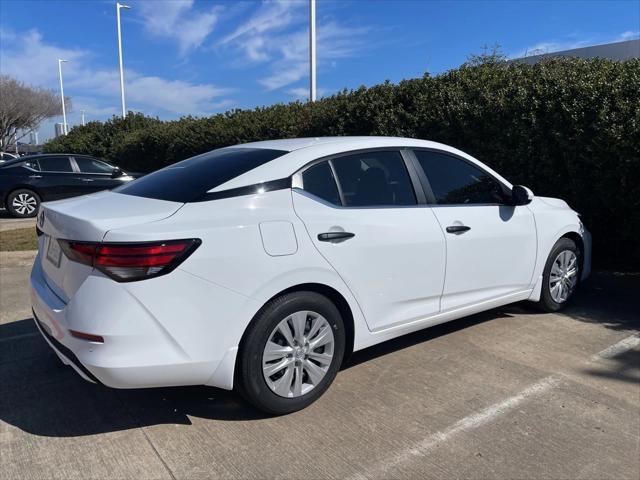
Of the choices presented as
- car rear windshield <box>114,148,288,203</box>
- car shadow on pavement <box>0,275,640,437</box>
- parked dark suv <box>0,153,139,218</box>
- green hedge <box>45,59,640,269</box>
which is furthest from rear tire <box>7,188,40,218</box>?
car rear windshield <box>114,148,288,203</box>

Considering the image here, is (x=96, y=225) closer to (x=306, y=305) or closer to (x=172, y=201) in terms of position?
(x=172, y=201)

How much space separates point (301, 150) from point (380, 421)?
68.6 inches

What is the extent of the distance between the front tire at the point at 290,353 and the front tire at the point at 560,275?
2427 millimetres

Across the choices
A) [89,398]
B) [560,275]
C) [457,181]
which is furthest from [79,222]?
[560,275]

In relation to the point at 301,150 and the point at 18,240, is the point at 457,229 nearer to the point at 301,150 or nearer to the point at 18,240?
the point at 301,150

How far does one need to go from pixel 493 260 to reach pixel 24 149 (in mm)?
75156

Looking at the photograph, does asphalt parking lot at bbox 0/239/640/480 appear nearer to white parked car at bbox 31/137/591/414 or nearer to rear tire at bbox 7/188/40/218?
white parked car at bbox 31/137/591/414

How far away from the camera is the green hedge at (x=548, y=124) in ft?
19.0

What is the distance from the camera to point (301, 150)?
3.58 meters

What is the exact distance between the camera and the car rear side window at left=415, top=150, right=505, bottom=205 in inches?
162

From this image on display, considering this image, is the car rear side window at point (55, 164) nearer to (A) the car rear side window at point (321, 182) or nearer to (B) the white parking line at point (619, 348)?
(A) the car rear side window at point (321, 182)

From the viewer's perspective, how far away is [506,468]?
276cm

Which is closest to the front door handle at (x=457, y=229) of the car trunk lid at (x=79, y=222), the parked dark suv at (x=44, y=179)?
the car trunk lid at (x=79, y=222)

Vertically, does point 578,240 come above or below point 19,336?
above
